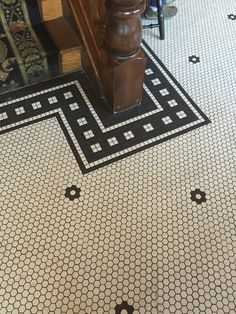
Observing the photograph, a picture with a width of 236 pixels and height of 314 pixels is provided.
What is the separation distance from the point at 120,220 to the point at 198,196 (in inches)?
16.4

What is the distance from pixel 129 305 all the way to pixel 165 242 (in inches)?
12.8

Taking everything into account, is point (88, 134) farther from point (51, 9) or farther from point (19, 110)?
point (51, 9)

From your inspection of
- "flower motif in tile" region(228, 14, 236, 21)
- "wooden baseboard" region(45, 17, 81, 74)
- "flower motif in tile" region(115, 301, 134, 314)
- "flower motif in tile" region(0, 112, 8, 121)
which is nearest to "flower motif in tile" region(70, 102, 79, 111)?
"wooden baseboard" region(45, 17, 81, 74)

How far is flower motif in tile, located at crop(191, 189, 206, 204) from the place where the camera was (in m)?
1.79

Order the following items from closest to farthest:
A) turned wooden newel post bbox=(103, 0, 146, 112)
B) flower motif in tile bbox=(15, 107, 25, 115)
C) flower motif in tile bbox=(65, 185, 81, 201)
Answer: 1. turned wooden newel post bbox=(103, 0, 146, 112)
2. flower motif in tile bbox=(65, 185, 81, 201)
3. flower motif in tile bbox=(15, 107, 25, 115)

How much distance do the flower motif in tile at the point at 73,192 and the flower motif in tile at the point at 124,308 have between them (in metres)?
0.55

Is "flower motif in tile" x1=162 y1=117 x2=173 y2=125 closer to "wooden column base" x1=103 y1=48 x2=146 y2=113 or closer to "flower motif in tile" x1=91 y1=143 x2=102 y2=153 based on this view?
"wooden column base" x1=103 y1=48 x2=146 y2=113

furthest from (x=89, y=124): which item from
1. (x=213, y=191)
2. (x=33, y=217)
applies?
(x=213, y=191)

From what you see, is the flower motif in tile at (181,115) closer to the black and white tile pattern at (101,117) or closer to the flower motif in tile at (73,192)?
the black and white tile pattern at (101,117)

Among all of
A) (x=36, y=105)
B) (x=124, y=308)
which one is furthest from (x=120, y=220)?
(x=36, y=105)

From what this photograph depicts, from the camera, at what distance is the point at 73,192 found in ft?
5.92

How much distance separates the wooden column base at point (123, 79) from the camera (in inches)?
70.9

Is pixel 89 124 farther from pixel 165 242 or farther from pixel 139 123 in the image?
pixel 165 242

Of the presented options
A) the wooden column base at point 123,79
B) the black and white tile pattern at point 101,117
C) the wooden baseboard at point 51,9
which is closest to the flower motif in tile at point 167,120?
the black and white tile pattern at point 101,117
